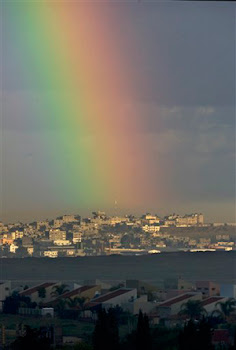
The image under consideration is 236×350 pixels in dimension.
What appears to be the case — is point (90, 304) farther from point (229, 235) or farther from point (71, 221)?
point (229, 235)

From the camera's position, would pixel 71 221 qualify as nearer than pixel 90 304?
No

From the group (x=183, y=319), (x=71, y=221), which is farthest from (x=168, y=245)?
(x=183, y=319)

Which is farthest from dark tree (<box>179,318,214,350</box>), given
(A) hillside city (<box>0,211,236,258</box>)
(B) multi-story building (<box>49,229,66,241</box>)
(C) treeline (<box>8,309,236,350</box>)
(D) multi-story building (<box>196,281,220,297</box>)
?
(B) multi-story building (<box>49,229,66,241</box>)

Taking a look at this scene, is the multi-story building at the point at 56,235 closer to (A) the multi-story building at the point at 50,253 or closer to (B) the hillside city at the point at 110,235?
(B) the hillside city at the point at 110,235

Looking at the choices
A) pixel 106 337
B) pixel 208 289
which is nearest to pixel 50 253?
pixel 208 289

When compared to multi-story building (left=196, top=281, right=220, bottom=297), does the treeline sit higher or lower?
lower

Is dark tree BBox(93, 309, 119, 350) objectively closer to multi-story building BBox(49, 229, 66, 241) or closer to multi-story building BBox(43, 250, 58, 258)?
multi-story building BBox(49, 229, 66, 241)

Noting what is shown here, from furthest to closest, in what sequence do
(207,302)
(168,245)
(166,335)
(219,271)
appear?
(219,271) < (168,245) < (207,302) < (166,335)

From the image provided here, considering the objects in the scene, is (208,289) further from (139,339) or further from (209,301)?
(139,339)
